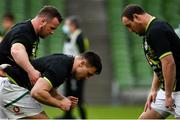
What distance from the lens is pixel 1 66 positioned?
298 inches

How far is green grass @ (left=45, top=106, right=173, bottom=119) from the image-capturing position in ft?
44.1

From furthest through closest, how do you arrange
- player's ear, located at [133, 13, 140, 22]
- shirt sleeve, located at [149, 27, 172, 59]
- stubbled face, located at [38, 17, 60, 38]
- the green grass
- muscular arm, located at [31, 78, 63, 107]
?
the green grass → stubbled face, located at [38, 17, 60, 38] → player's ear, located at [133, 13, 140, 22] → shirt sleeve, located at [149, 27, 172, 59] → muscular arm, located at [31, 78, 63, 107]

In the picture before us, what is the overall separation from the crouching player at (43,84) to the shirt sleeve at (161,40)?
637 mm

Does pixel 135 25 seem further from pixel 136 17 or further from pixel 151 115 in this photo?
pixel 151 115

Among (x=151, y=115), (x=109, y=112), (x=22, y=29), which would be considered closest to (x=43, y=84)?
(x=22, y=29)

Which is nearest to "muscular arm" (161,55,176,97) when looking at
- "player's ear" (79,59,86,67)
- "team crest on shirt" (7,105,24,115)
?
"player's ear" (79,59,86,67)

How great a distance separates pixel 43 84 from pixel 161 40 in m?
1.32

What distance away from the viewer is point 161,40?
281 inches

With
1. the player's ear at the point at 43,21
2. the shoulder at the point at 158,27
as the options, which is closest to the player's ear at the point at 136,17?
the shoulder at the point at 158,27

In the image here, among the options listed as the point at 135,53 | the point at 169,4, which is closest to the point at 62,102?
the point at 135,53

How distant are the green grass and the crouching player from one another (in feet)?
18.1

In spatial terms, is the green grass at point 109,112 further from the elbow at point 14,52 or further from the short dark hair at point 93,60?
the elbow at point 14,52

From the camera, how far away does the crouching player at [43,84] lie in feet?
23.2

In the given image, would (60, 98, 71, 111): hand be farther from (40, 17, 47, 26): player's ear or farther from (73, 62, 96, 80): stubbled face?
(40, 17, 47, 26): player's ear
